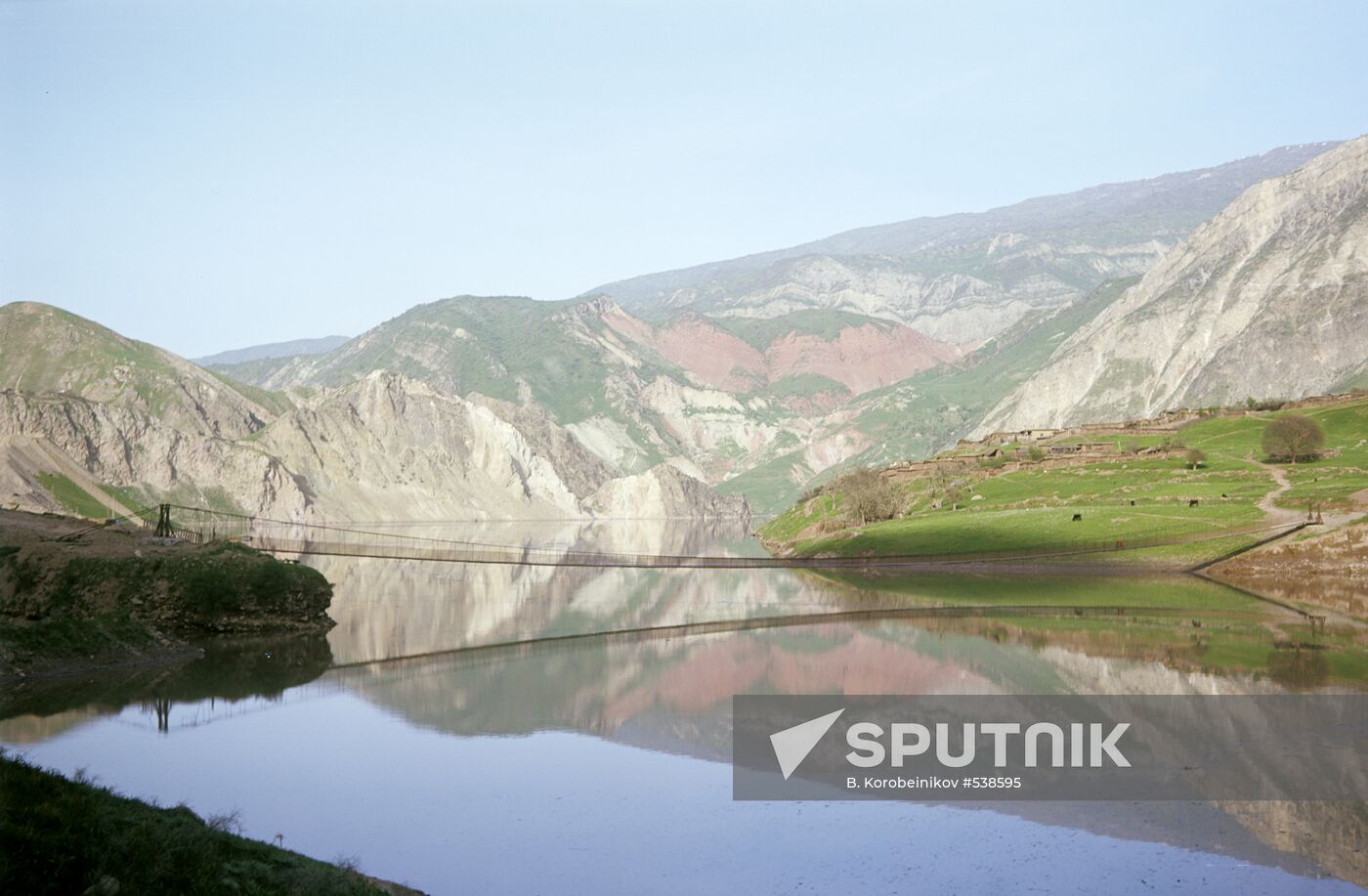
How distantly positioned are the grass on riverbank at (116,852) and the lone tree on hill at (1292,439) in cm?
9902

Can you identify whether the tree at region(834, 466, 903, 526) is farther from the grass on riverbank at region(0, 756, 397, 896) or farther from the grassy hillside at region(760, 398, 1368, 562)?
the grass on riverbank at region(0, 756, 397, 896)

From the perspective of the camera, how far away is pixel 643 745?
27.5 metres

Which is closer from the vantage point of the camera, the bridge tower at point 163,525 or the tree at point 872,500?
the bridge tower at point 163,525

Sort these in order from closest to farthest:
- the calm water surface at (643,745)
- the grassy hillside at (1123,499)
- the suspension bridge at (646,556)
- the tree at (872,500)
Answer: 1. the calm water surface at (643,745)
2. the suspension bridge at (646,556)
3. the grassy hillside at (1123,499)
4. the tree at (872,500)

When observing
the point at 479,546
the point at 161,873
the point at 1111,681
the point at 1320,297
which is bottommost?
the point at 479,546

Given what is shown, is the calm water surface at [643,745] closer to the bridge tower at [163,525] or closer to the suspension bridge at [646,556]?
the bridge tower at [163,525]

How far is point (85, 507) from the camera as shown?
397ft

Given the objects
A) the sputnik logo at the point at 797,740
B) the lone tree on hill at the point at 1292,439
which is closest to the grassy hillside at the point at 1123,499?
the lone tree on hill at the point at 1292,439

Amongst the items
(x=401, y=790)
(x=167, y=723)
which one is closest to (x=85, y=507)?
(x=167, y=723)

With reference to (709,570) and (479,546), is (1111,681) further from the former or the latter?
(479,546)

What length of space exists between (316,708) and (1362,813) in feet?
83.3

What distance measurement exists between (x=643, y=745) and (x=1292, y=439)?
87328 mm

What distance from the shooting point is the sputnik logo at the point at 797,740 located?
2542 cm

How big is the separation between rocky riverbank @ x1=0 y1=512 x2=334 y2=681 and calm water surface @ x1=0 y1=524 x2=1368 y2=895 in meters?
2.19
